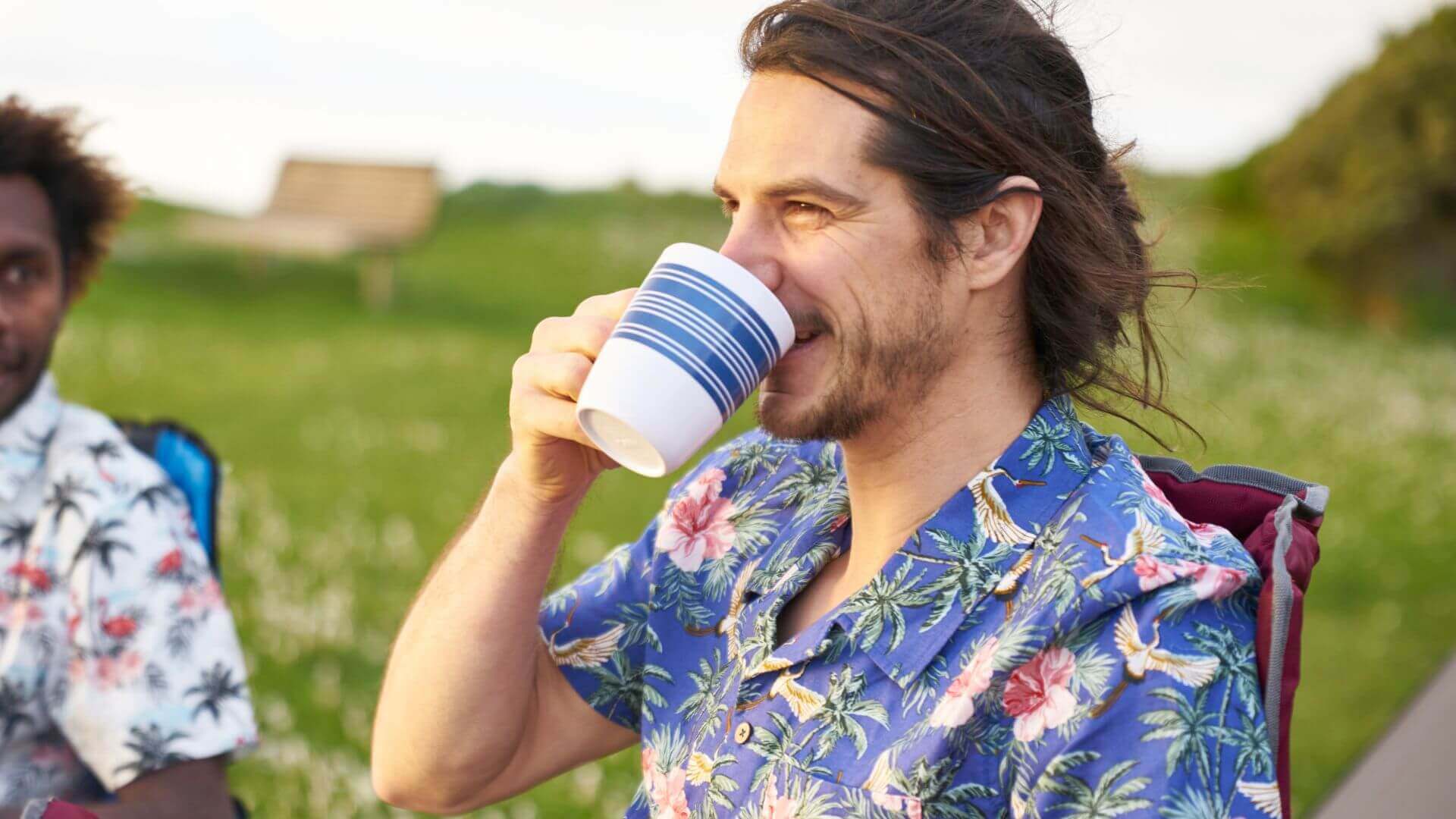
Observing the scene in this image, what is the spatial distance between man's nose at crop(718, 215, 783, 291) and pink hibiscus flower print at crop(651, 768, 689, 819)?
2.33 feet

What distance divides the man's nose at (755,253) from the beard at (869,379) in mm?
115

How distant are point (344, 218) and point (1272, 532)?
732 inches

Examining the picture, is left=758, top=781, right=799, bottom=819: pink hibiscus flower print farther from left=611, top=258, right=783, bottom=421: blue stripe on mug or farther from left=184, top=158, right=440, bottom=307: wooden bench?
left=184, top=158, right=440, bottom=307: wooden bench

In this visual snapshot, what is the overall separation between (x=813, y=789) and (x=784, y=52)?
0.99 metres

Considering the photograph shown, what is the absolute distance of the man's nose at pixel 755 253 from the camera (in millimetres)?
1895

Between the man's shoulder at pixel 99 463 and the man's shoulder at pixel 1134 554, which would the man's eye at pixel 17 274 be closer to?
the man's shoulder at pixel 99 463

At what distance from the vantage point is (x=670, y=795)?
2.02m

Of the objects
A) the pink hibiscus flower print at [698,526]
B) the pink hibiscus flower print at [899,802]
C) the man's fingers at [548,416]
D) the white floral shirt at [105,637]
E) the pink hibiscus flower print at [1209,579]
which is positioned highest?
the pink hibiscus flower print at [1209,579]

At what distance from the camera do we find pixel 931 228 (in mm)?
1922

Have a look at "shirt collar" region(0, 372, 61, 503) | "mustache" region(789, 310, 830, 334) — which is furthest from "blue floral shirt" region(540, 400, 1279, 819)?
"shirt collar" region(0, 372, 61, 503)

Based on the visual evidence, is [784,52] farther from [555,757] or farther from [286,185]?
[286,185]

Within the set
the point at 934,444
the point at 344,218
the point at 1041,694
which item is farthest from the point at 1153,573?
the point at 344,218

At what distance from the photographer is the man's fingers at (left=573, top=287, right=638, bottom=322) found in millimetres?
1813

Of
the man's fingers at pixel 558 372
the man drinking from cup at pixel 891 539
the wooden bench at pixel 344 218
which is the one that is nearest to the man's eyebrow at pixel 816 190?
the man drinking from cup at pixel 891 539
